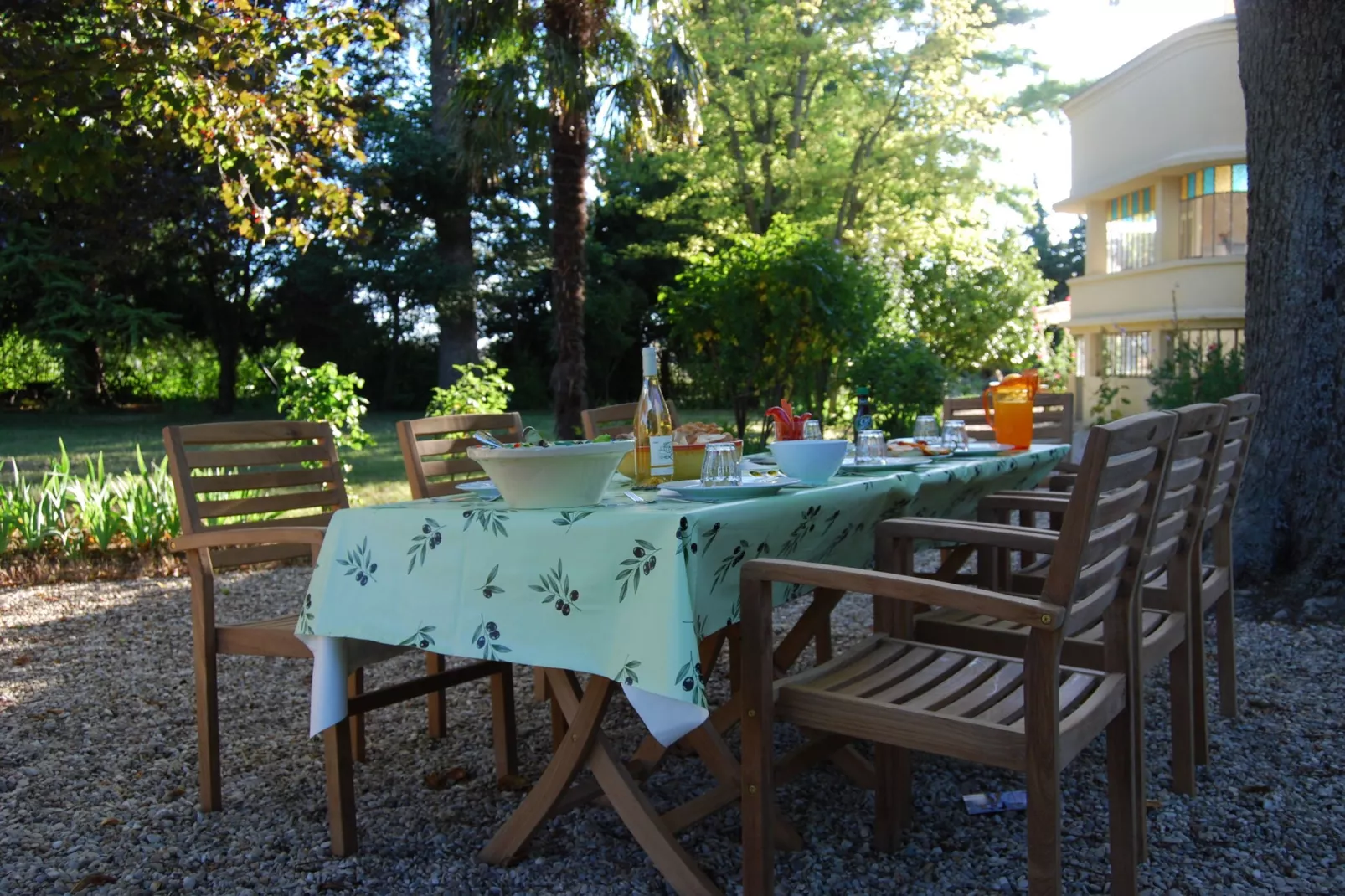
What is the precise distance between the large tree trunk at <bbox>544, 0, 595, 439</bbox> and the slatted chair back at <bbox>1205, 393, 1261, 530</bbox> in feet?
23.5

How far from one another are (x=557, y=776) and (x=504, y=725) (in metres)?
0.69

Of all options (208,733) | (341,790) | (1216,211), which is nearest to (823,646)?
(341,790)

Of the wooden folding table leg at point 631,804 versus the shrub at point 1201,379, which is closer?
the wooden folding table leg at point 631,804

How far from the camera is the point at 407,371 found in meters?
26.4

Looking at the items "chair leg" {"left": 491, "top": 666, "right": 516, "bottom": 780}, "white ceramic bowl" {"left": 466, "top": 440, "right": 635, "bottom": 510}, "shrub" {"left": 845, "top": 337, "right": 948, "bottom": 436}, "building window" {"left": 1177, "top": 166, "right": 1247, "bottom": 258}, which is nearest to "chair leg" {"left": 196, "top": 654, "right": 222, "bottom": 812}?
"chair leg" {"left": 491, "top": 666, "right": 516, "bottom": 780}

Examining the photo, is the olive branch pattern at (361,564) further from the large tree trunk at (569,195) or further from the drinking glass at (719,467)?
the large tree trunk at (569,195)

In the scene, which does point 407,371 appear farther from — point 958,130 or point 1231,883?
point 1231,883

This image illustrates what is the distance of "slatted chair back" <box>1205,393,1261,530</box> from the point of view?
122 inches

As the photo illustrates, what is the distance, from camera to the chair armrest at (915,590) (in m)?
1.97

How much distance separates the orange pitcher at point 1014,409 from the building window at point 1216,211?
508 inches

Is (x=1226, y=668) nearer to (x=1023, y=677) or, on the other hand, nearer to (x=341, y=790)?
(x=1023, y=677)

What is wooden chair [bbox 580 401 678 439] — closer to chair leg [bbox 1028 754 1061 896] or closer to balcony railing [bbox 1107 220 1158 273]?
chair leg [bbox 1028 754 1061 896]

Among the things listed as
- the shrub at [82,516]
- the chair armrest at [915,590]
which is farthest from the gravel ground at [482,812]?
the shrub at [82,516]

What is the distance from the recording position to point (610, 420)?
4.37 m
